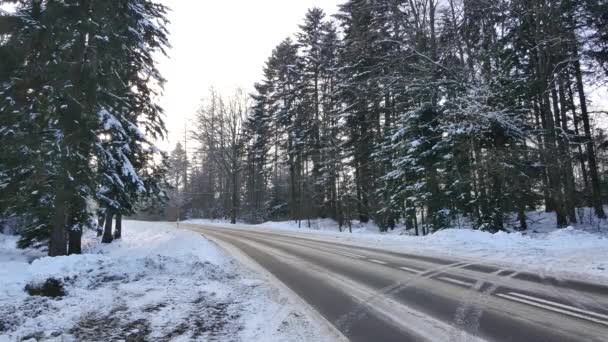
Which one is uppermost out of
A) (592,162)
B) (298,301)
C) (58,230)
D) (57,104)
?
(57,104)

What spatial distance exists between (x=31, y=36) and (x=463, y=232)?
51.7ft

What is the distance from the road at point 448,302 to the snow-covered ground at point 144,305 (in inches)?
30.9

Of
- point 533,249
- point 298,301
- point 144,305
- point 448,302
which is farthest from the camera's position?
point 533,249

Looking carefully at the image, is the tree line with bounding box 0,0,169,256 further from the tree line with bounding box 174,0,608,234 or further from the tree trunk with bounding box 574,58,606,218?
the tree trunk with bounding box 574,58,606,218

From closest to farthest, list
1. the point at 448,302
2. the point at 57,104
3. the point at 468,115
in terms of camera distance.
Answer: the point at 448,302 → the point at 57,104 → the point at 468,115

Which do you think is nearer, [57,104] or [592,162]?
[57,104]

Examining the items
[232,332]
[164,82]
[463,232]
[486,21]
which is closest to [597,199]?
[463,232]

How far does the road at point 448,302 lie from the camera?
173 inches

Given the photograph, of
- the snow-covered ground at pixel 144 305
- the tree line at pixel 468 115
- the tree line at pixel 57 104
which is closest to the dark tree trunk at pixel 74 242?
the tree line at pixel 57 104

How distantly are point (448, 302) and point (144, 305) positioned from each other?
496 centimetres

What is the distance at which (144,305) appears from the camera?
584 centimetres

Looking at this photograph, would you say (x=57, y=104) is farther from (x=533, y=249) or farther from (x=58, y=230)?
(x=533, y=249)

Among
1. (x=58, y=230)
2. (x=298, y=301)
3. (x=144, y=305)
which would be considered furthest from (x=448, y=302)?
(x=58, y=230)

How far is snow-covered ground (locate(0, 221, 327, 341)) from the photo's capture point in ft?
15.0
